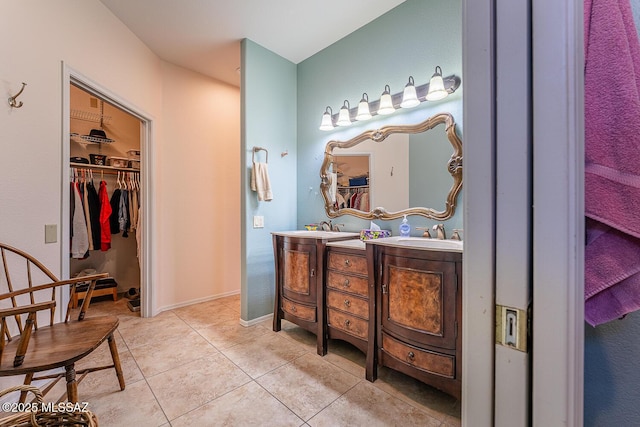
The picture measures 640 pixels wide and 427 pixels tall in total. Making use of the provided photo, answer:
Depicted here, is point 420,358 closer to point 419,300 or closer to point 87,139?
point 419,300

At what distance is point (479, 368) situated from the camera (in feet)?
1.65

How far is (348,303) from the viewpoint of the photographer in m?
2.05

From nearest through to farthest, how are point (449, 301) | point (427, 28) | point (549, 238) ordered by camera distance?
point (549, 238) → point (449, 301) → point (427, 28)

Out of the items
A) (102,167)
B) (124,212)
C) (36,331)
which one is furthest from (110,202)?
(36,331)

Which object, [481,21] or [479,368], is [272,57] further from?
[479,368]

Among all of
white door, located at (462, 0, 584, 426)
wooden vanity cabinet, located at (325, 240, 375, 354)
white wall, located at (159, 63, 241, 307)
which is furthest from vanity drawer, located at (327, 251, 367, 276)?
white wall, located at (159, 63, 241, 307)

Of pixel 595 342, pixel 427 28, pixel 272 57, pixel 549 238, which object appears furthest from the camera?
pixel 272 57

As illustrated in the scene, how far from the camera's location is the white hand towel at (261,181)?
272 centimetres

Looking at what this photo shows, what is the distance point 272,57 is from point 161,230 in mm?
2362

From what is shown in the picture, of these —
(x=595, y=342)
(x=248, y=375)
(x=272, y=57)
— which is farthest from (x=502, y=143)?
(x=272, y=57)

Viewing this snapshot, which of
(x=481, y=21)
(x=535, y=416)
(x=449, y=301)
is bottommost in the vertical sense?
(x=449, y=301)

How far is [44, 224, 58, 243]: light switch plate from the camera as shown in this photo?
5.76ft

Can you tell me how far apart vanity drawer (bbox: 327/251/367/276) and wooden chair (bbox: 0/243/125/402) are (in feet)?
4.86

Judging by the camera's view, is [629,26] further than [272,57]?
No
